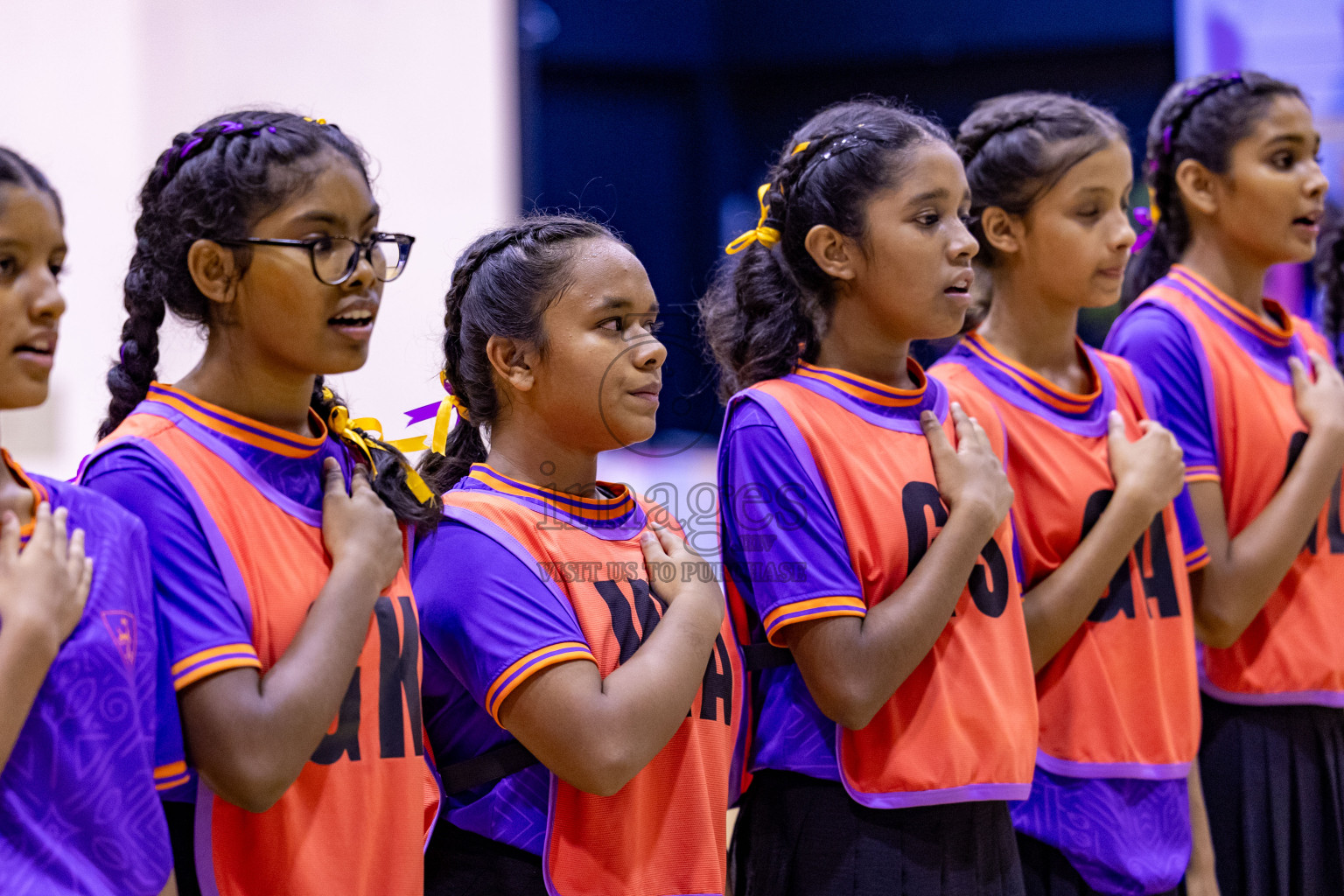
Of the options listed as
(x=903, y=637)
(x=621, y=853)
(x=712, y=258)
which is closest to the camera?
(x=621, y=853)

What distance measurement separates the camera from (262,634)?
1.29m

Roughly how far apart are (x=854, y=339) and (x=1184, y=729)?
30.0 inches

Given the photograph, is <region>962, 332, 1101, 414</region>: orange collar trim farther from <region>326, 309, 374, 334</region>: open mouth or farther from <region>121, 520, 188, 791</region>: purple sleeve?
<region>121, 520, 188, 791</region>: purple sleeve

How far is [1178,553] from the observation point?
1.92 m

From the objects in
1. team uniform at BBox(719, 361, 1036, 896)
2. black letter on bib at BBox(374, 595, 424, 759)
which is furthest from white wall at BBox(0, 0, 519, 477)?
black letter on bib at BBox(374, 595, 424, 759)

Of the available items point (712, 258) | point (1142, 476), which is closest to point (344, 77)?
point (712, 258)

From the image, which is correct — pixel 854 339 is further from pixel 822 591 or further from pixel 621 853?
pixel 621 853

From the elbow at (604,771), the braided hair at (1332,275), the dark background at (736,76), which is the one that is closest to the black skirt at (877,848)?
the elbow at (604,771)

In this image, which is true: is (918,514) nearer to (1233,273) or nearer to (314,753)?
(314,753)

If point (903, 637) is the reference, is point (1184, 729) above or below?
below

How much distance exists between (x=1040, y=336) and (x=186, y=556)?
1.35 m

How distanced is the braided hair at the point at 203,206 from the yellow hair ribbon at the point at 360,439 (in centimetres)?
1

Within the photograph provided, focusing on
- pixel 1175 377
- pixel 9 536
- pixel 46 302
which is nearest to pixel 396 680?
pixel 9 536

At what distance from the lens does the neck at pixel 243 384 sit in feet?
4.61
